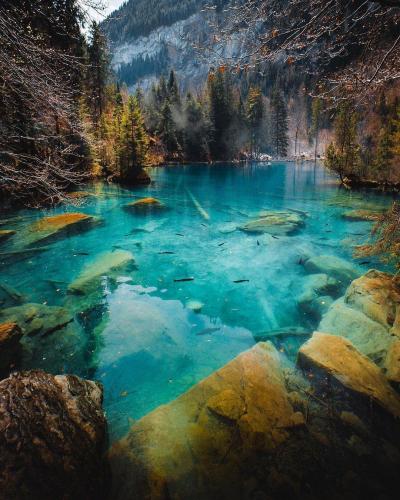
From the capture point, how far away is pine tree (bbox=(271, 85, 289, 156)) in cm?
8912

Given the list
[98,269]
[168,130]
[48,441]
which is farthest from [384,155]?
[168,130]

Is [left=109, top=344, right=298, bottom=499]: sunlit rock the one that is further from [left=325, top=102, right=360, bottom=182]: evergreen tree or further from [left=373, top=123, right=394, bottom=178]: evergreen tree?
[left=325, top=102, right=360, bottom=182]: evergreen tree

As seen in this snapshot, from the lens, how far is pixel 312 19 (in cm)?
396

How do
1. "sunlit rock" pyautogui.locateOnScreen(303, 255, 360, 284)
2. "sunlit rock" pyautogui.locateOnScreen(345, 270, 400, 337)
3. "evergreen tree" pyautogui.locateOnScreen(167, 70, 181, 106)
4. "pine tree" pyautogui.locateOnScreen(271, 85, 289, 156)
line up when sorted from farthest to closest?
1. "pine tree" pyautogui.locateOnScreen(271, 85, 289, 156)
2. "evergreen tree" pyautogui.locateOnScreen(167, 70, 181, 106)
3. "sunlit rock" pyautogui.locateOnScreen(303, 255, 360, 284)
4. "sunlit rock" pyautogui.locateOnScreen(345, 270, 400, 337)

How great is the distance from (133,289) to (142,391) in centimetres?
459

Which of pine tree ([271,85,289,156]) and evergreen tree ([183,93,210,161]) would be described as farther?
pine tree ([271,85,289,156])

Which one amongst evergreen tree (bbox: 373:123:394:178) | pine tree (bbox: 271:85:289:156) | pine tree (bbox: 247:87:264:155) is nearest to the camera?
evergreen tree (bbox: 373:123:394:178)

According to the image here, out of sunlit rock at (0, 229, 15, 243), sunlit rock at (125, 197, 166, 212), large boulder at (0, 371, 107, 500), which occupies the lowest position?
large boulder at (0, 371, 107, 500)

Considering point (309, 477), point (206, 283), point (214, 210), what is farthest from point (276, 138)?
point (309, 477)

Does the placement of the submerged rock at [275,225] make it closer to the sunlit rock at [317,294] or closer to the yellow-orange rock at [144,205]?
the sunlit rock at [317,294]

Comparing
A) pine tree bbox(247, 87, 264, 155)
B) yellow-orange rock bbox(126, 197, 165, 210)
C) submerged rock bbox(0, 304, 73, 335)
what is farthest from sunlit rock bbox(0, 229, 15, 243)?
pine tree bbox(247, 87, 264, 155)

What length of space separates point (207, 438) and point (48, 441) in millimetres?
2119

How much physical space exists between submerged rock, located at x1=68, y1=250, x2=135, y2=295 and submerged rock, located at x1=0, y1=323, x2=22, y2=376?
3.05m

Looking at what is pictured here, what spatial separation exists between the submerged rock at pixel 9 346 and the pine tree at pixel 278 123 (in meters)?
98.0
